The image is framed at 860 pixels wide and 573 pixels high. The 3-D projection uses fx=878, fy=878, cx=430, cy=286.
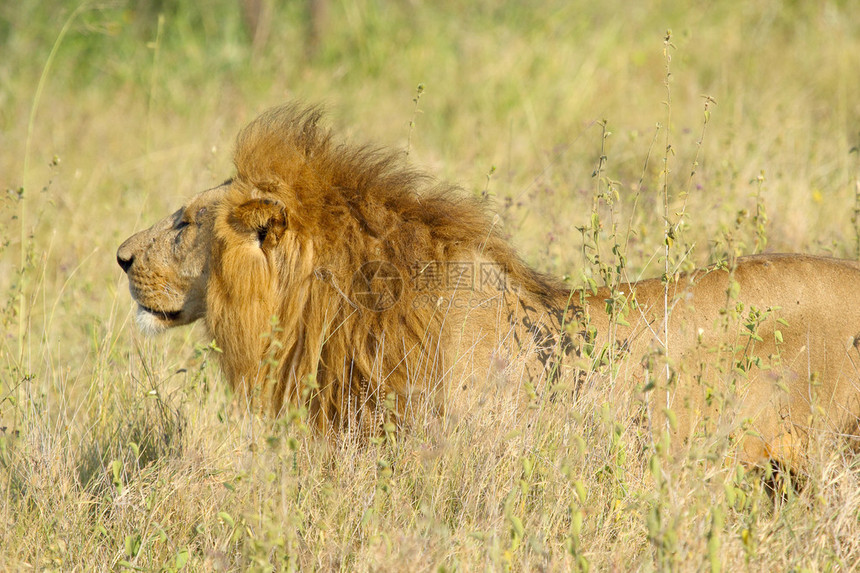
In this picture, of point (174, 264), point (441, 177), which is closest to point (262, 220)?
point (174, 264)

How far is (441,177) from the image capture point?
5.94 meters

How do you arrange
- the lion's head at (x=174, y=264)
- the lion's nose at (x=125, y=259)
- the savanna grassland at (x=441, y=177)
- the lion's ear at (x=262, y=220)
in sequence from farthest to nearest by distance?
the lion's nose at (x=125, y=259) < the lion's head at (x=174, y=264) < the lion's ear at (x=262, y=220) < the savanna grassland at (x=441, y=177)

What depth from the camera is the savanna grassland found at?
2.34m

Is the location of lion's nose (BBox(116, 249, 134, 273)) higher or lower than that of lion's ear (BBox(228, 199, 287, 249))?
lower

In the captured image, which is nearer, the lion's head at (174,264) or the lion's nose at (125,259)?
the lion's head at (174,264)

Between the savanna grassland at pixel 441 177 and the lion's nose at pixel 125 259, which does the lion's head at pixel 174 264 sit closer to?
the lion's nose at pixel 125 259

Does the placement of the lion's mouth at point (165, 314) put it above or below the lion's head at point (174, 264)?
below

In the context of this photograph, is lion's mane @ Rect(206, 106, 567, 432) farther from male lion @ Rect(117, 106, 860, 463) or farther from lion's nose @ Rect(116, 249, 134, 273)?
lion's nose @ Rect(116, 249, 134, 273)

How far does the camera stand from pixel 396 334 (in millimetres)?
2730

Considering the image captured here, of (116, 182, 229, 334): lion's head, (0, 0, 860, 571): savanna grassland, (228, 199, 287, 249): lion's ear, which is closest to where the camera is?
(0, 0, 860, 571): savanna grassland

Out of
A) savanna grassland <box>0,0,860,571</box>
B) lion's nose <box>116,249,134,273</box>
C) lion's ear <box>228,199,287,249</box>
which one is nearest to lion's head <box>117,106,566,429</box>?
lion's ear <box>228,199,287,249</box>

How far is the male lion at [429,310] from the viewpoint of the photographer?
8.89ft

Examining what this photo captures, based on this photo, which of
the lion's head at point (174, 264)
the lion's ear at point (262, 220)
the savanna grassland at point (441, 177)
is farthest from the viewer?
the lion's head at point (174, 264)

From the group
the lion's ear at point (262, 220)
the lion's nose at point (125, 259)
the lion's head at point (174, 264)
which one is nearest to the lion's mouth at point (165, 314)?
the lion's head at point (174, 264)
